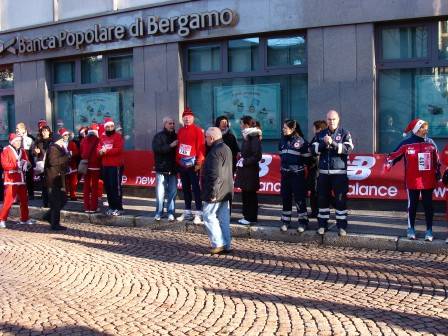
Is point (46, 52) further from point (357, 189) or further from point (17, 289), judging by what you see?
point (17, 289)

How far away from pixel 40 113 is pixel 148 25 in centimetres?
486

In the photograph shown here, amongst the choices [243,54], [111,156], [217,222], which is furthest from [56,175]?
[243,54]

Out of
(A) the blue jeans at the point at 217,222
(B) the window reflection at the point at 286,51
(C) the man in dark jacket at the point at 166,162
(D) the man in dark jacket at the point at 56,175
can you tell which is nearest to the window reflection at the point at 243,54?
(B) the window reflection at the point at 286,51

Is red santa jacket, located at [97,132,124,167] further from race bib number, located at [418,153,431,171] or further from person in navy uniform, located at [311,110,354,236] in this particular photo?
race bib number, located at [418,153,431,171]

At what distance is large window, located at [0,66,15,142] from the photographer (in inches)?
707

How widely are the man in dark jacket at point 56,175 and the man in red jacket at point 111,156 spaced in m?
0.82

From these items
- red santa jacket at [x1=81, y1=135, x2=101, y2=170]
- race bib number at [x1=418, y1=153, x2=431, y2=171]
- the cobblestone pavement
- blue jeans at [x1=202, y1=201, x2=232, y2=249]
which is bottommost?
the cobblestone pavement

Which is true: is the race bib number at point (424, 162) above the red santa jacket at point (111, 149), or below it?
below

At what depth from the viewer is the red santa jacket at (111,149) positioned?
439 inches

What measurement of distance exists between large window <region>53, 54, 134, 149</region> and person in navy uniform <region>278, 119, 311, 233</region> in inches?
282

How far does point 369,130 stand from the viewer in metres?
12.2

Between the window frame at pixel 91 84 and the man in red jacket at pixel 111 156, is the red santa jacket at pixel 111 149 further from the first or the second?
the window frame at pixel 91 84

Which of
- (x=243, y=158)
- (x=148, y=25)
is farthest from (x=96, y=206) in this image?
(x=148, y=25)

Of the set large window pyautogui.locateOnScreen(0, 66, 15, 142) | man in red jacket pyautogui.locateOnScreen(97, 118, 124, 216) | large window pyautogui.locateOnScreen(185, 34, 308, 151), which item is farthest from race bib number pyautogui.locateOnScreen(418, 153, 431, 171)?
large window pyautogui.locateOnScreen(0, 66, 15, 142)
